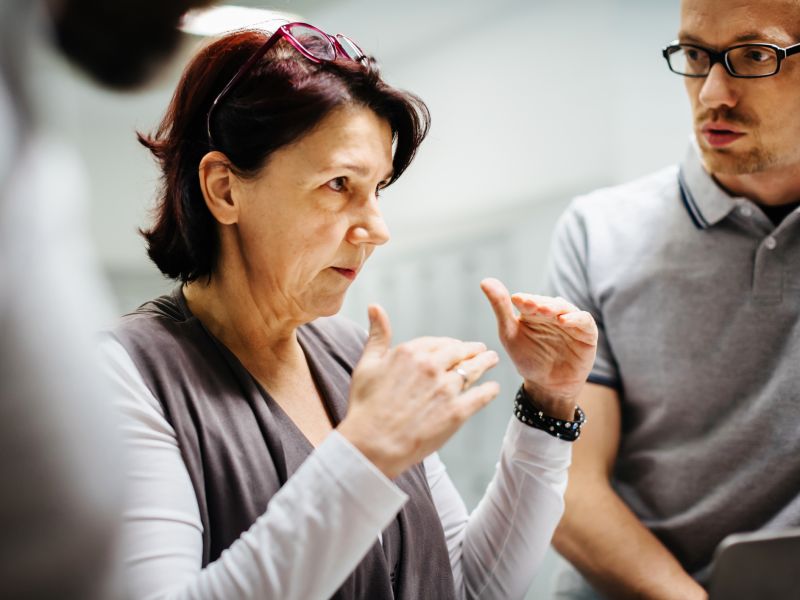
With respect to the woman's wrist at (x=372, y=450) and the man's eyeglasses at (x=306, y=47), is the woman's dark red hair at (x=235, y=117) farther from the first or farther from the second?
the woman's wrist at (x=372, y=450)

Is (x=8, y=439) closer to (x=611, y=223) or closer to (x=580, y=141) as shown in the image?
(x=611, y=223)

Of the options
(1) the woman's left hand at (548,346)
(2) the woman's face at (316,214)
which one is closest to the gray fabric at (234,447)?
(2) the woman's face at (316,214)

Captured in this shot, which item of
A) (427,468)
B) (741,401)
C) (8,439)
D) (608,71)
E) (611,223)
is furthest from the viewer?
(608,71)

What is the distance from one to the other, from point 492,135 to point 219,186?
1552 millimetres

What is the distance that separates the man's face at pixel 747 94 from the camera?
4.71ft

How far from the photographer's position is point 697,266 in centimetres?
161

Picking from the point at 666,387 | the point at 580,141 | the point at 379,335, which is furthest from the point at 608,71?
the point at 379,335

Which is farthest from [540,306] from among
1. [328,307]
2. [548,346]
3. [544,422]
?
[328,307]

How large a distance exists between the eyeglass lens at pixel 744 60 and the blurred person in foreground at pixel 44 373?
4.09 feet

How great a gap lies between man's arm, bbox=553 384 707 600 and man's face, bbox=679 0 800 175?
54 centimetres

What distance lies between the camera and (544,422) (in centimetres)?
126

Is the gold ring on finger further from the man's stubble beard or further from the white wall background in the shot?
the white wall background

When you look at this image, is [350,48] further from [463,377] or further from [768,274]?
[768,274]

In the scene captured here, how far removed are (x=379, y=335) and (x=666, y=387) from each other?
83cm
